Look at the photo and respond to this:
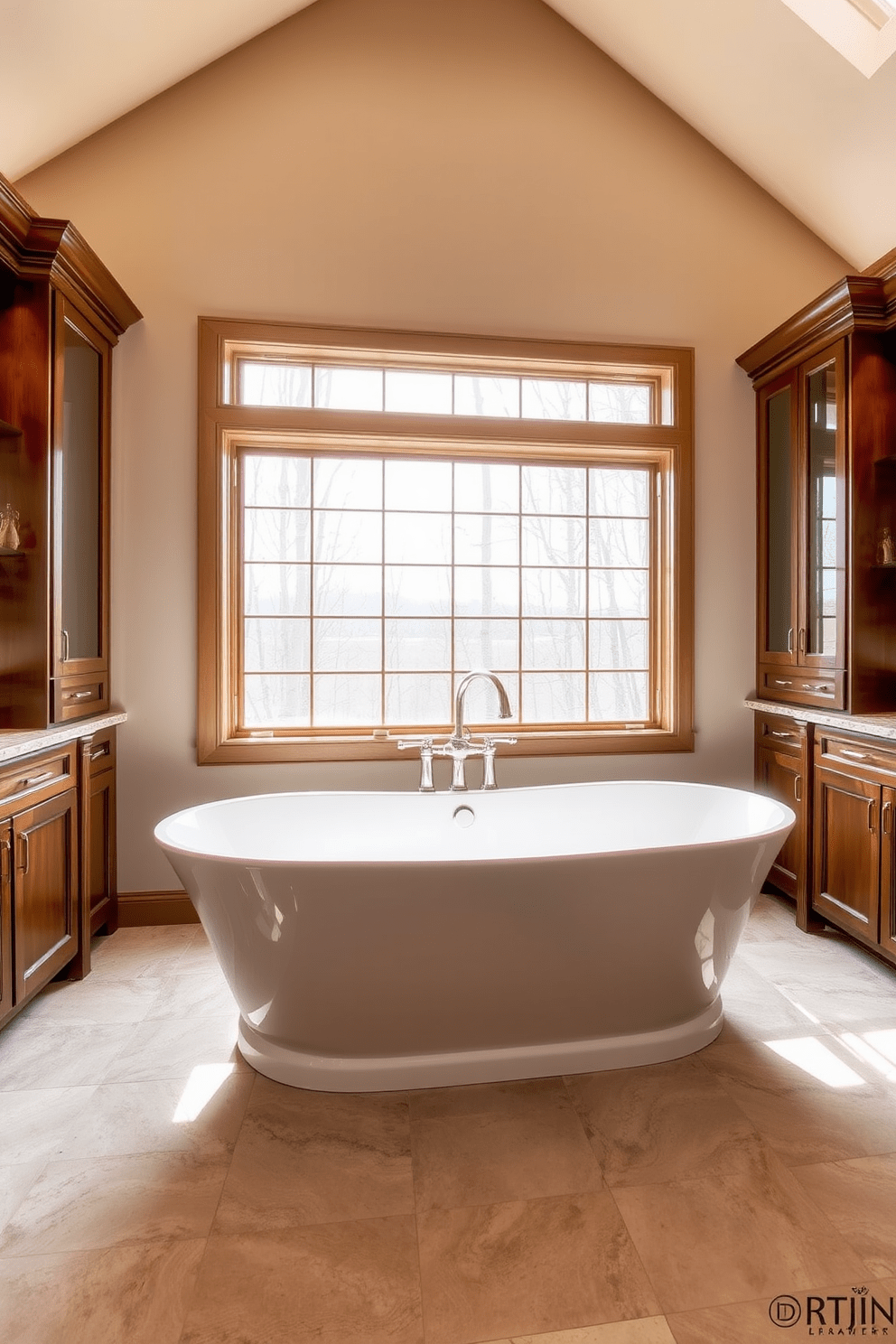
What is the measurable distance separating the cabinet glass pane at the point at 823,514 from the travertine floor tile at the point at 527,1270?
6.71 ft

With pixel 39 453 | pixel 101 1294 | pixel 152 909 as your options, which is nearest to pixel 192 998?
pixel 152 909

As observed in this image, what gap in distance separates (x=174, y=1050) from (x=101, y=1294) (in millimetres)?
744

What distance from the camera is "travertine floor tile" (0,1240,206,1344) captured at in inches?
43.7

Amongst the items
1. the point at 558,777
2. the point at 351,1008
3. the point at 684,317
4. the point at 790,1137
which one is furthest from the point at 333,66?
the point at 790,1137

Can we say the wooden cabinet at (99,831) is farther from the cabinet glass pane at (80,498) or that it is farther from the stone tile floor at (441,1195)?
the stone tile floor at (441,1195)

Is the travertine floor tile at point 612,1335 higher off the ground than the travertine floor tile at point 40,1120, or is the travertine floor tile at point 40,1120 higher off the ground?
the travertine floor tile at point 612,1335

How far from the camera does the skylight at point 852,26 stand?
7.75 feet

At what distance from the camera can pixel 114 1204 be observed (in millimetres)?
1366

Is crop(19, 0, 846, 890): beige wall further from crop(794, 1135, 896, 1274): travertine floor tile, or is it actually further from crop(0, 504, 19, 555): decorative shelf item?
crop(794, 1135, 896, 1274): travertine floor tile

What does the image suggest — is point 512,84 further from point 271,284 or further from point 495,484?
point 495,484

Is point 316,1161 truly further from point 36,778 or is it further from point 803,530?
point 803,530

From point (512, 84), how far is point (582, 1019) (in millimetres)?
3422

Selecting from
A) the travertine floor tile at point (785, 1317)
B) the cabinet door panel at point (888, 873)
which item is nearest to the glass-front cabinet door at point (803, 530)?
the cabinet door panel at point (888, 873)

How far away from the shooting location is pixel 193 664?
108 inches
